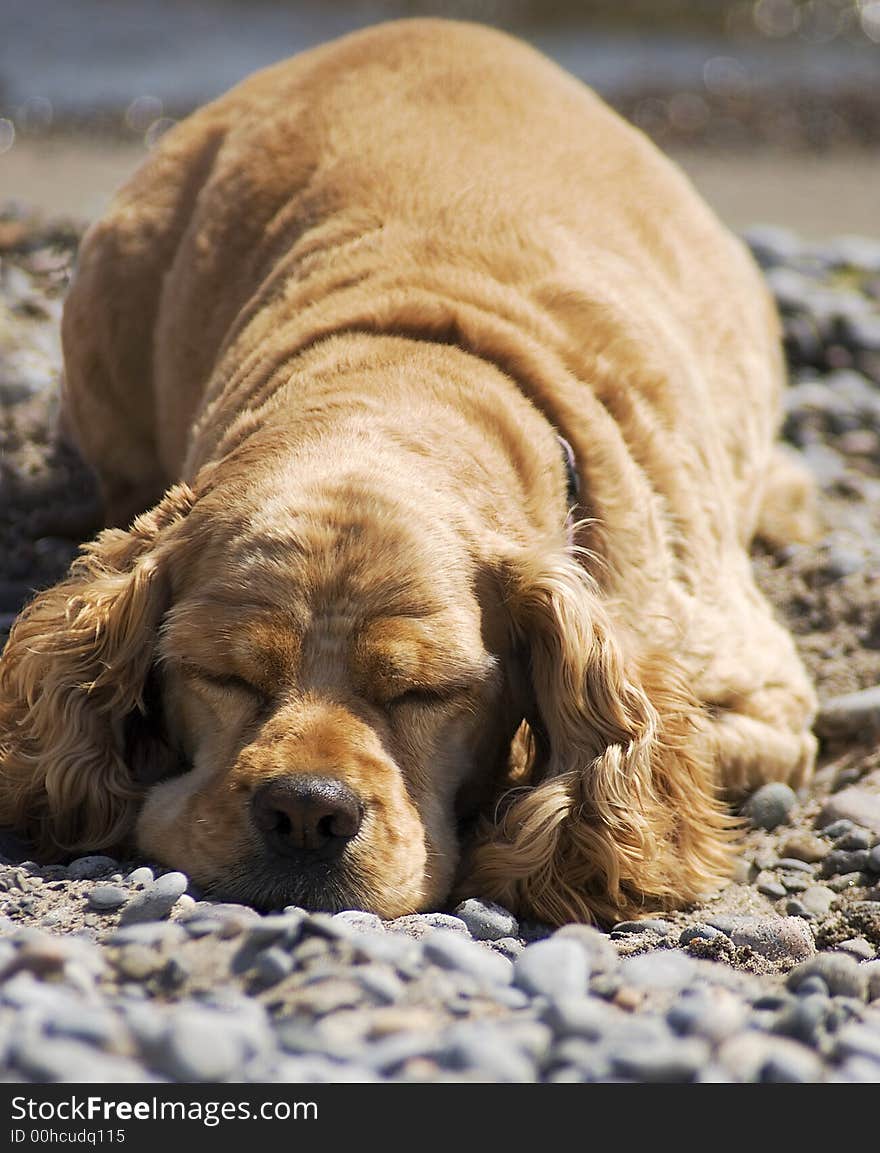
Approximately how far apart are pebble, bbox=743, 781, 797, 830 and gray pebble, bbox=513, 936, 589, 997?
1441 mm

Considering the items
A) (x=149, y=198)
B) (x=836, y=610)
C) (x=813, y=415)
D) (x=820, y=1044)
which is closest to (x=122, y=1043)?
(x=820, y=1044)

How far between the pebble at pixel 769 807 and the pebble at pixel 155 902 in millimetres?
1731

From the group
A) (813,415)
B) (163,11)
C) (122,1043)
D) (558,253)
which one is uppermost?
(558,253)

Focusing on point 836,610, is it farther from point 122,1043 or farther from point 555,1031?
point 122,1043

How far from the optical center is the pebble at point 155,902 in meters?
2.99

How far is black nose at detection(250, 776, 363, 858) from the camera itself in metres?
2.99

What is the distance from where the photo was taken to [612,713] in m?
3.53

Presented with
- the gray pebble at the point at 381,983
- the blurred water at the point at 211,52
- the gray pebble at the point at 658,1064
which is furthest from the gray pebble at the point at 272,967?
the blurred water at the point at 211,52

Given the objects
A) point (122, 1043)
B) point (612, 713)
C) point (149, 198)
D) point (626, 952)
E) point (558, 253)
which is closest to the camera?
point (122, 1043)

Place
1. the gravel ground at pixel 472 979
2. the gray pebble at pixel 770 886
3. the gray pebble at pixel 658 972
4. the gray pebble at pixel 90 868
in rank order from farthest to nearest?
the gray pebble at pixel 770 886
the gray pebble at pixel 90 868
the gray pebble at pixel 658 972
the gravel ground at pixel 472 979

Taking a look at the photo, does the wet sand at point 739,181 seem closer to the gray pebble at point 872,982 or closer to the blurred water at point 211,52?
the blurred water at point 211,52

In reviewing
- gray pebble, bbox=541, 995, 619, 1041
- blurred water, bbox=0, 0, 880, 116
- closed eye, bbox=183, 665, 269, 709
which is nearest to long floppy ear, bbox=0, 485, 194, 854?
closed eye, bbox=183, 665, 269, 709

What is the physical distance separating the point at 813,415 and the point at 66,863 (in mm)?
4359

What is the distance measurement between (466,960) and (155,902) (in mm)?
685
